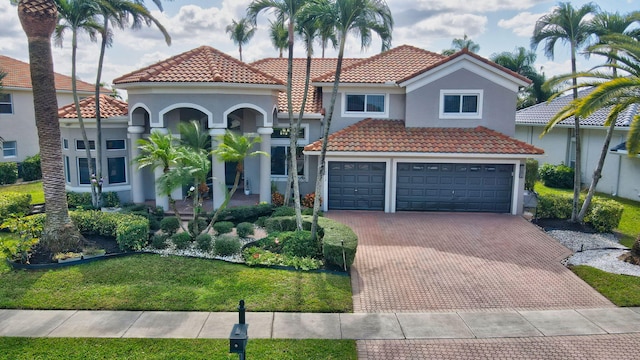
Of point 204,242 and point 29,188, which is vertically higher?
point 29,188

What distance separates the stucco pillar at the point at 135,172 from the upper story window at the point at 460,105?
12999 mm

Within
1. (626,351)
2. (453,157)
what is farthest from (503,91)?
(626,351)

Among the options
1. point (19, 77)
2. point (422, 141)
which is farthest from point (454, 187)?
point (19, 77)

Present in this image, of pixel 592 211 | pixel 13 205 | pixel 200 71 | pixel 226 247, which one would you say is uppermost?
pixel 200 71

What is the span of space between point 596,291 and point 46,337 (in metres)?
12.4

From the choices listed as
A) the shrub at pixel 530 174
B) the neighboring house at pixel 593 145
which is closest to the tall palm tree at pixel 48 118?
the neighboring house at pixel 593 145

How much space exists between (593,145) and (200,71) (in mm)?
20329

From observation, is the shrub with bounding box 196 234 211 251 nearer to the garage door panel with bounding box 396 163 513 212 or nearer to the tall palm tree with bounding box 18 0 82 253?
the tall palm tree with bounding box 18 0 82 253

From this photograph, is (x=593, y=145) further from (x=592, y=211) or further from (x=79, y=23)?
(x=79, y=23)

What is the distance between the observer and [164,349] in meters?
8.52

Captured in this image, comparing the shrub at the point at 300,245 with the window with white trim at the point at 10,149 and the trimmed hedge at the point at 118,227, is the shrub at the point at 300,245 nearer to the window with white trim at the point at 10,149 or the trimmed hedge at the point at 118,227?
the trimmed hedge at the point at 118,227

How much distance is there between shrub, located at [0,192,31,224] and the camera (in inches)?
687

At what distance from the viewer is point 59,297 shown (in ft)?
34.8

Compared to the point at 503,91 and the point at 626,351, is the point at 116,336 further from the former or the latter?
the point at 503,91
